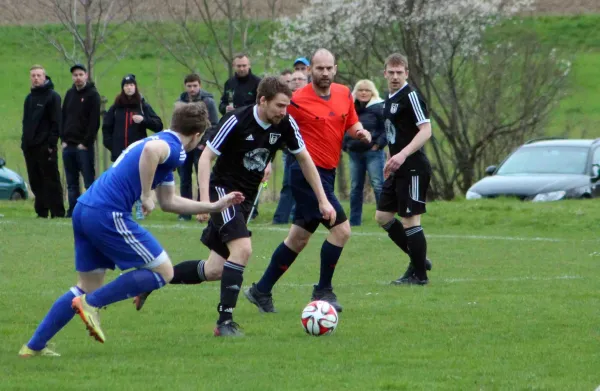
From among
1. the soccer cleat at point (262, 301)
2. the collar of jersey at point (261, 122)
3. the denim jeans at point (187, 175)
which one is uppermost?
the collar of jersey at point (261, 122)

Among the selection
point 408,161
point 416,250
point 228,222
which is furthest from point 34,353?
point 408,161

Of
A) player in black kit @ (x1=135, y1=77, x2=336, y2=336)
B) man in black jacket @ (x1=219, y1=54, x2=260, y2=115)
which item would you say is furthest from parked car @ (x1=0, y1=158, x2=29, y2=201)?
player in black kit @ (x1=135, y1=77, x2=336, y2=336)

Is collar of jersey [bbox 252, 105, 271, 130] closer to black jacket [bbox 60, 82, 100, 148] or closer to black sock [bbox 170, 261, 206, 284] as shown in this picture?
black sock [bbox 170, 261, 206, 284]

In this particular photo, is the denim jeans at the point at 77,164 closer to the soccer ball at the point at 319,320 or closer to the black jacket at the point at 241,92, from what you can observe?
the black jacket at the point at 241,92

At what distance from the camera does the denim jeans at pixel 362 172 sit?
1664 cm

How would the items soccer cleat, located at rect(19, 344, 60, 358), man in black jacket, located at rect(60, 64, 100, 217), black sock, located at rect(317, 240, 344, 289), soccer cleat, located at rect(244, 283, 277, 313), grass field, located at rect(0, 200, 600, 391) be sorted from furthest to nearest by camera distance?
man in black jacket, located at rect(60, 64, 100, 217), black sock, located at rect(317, 240, 344, 289), soccer cleat, located at rect(244, 283, 277, 313), soccer cleat, located at rect(19, 344, 60, 358), grass field, located at rect(0, 200, 600, 391)

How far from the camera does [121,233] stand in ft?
22.6

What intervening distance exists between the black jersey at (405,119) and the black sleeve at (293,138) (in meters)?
2.41

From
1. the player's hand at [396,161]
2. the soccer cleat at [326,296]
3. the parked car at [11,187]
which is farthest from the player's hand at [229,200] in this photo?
the parked car at [11,187]

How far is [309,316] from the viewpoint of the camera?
7.95 m

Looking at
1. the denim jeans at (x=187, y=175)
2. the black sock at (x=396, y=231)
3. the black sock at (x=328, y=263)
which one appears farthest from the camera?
the denim jeans at (x=187, y=175)

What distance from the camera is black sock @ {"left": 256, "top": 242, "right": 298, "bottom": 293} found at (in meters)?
9.16

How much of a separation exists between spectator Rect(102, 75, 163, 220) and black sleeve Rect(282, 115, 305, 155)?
8.51 meters

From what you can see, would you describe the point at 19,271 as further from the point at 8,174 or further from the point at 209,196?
the point at 8,174
